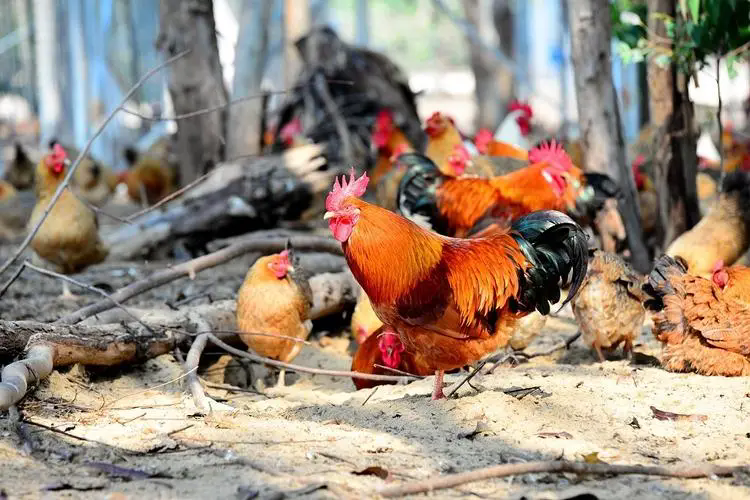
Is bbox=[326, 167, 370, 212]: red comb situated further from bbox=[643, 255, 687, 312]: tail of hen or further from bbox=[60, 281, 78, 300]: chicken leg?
bbox=[60, 281, 78, 300]: chicken leg

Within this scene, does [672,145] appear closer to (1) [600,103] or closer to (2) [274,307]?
(1) [600,103]

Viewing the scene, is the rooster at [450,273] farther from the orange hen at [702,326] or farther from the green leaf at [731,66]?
the green leaf at [731,66]

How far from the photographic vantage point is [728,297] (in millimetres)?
4773

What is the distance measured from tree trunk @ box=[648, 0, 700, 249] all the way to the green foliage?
0.22 metres

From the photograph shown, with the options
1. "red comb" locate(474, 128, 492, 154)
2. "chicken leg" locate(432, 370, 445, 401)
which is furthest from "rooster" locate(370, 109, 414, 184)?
"chicken leg" locate(432, 370, 445, 401)

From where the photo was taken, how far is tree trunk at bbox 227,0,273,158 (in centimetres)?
973

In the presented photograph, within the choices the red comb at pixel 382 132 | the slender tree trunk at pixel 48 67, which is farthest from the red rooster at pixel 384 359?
the slender tree trunk at pixel 48 67

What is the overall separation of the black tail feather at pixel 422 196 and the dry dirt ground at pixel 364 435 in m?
1.91

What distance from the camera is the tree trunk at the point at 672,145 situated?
23.8ft

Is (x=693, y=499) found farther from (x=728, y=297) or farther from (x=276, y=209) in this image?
(x=276, y=209)

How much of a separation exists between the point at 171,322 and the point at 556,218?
93.9 inches

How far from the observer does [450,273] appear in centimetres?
452

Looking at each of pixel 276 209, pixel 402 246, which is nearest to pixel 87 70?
pixel 276 209

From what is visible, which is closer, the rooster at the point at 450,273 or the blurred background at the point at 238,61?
the rooster at the point at 450,273
